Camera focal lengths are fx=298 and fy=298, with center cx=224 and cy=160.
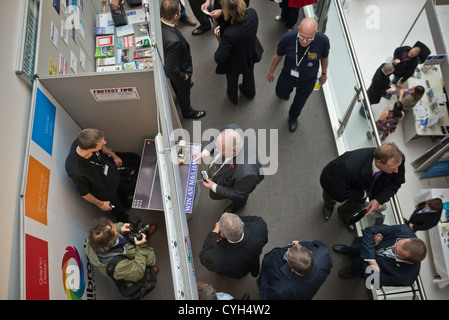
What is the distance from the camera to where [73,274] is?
2346mm

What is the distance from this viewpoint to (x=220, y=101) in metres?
4.26

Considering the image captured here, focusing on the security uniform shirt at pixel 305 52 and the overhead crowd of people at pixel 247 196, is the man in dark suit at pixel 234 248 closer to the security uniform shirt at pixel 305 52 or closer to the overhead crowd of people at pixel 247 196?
the overhead crowd of people at pixel 247 196

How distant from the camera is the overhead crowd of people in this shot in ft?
7.54

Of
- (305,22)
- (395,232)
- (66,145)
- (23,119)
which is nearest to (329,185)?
(395,232)

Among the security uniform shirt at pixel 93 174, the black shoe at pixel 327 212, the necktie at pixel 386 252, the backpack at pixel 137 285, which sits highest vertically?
the security uniform shirt at pixel 93 174

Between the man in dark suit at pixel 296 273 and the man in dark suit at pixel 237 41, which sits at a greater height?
the man in dark suit at pixel 237 41

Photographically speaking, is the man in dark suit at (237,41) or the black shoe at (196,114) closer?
the man in dark suit at (237,41)

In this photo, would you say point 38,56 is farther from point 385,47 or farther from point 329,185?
point 385,47

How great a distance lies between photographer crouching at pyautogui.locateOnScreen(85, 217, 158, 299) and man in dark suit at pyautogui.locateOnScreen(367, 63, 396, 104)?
11.3 ft

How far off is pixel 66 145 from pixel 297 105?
2.62 metres

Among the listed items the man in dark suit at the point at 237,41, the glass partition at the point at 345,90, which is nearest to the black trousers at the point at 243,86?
the man in dark suit at the point at 237,41

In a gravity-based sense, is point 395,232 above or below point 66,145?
below

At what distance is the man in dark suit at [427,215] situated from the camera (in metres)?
2.89
